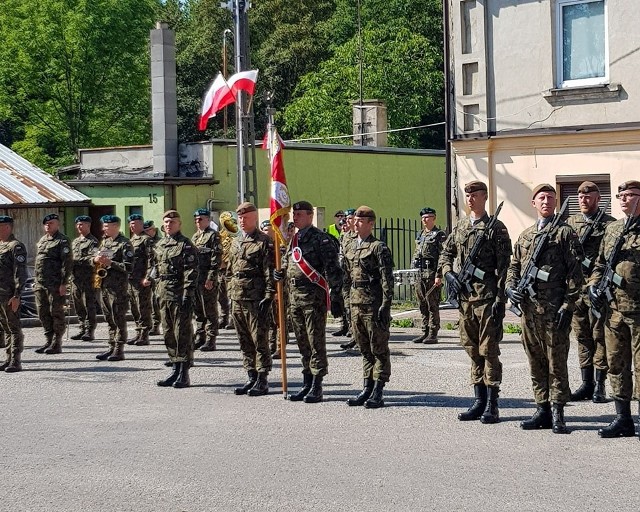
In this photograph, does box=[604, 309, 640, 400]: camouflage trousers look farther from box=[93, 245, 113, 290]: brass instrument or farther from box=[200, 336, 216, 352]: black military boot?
box=[93, 245, 113, 290]: brass instrument

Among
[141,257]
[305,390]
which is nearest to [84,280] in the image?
[141,257]

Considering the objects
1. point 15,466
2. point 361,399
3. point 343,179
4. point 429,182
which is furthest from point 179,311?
point 429,182

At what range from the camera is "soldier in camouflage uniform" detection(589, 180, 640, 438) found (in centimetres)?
947

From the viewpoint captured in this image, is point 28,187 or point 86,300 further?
point 28,187

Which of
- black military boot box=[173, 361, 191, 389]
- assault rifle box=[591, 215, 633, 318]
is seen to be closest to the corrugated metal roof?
black military boot box=[173, 361, 191, 389]

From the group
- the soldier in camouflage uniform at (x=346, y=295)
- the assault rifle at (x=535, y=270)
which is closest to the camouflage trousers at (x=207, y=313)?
the soldier in camouflage uniform at (x=346, y=295)

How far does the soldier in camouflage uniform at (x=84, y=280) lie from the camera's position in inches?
704

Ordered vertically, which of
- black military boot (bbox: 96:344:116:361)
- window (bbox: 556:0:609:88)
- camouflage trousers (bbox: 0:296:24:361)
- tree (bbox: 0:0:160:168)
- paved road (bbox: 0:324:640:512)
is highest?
tree (bbox: 0:0:160:168)

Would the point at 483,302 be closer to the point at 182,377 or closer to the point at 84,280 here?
the point at 182,377

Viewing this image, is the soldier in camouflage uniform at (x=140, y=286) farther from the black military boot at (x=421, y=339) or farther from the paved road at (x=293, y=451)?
the black military boot at (x=421, y=339)

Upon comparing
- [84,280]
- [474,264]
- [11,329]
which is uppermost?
[474,264]

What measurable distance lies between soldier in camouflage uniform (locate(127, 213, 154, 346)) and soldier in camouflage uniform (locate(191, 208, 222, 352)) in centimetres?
107

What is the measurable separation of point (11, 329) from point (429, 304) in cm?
596

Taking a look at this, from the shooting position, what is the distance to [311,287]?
11750 millimetres
